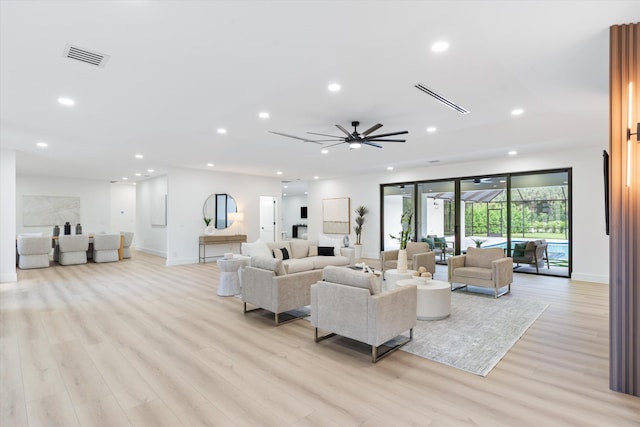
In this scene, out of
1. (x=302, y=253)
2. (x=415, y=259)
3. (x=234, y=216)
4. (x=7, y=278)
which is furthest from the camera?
(x=234, y=216)

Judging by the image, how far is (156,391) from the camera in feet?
8.66

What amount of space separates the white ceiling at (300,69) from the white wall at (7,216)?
0.90 m

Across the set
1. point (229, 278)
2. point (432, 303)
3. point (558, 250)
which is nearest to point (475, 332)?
point (432, 303)

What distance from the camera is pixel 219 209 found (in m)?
10.4

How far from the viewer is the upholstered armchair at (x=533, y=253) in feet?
25.3

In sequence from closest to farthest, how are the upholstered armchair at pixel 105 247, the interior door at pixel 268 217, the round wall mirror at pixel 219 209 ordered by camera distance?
the upholstered armchair at pixel 105 247 → the round wall mirror at pixel 219 209 → the interior door at pixel 268 217

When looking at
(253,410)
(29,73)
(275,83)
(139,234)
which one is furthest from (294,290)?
(139,234)

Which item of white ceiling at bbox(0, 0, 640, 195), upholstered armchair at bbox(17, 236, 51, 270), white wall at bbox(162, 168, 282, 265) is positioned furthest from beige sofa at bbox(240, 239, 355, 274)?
→ upholstered armchair at bbox(17, 236, 51, 270)

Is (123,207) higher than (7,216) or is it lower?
higher

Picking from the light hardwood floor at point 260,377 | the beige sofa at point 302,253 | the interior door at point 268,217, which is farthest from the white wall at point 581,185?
the interior door at point 268,217

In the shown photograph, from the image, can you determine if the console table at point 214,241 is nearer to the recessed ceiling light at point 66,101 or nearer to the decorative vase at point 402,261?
the recessed ceiling light at point 66,101

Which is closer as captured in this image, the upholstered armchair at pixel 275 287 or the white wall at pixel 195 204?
the upholstered armchair at pixel 275 287

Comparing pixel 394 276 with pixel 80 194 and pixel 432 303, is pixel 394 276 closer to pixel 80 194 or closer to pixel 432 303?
pixel 432 303

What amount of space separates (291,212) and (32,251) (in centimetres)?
1278
